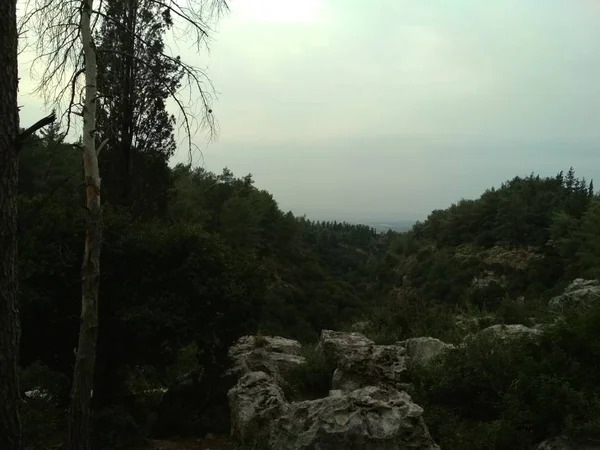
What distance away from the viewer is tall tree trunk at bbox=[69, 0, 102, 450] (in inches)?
221

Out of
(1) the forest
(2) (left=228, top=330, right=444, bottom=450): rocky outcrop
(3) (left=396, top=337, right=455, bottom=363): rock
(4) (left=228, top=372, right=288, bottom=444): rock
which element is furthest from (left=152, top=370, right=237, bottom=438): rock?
(3) (left=396, top=337, right=455, bottom=363): rock

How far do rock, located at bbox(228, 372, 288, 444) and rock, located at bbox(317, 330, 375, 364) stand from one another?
1.14 metres

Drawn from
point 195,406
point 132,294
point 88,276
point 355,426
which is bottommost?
point 195,406

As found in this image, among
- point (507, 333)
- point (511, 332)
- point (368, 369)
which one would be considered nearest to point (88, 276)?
point (368, 369)

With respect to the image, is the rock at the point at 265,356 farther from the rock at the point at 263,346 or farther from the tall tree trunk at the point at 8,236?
the tall tree trunk at the point at 8,236

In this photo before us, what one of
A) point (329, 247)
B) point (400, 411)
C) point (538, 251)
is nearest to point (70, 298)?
point (400, 411)

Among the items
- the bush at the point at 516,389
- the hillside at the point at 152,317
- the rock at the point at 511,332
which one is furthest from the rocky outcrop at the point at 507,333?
the hillside at the point at 152,317

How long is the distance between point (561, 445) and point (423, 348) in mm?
3385

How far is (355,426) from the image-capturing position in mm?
4461

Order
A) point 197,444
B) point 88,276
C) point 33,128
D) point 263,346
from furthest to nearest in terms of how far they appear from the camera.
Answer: point 263,346
point 197,444
point 88,276
point 33,128

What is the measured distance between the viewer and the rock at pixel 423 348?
25.8 ft

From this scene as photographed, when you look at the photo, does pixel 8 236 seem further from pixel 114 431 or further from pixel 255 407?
pixel 114 431

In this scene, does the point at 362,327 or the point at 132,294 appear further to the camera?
the point at 362,327

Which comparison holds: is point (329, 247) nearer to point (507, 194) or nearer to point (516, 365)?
point (507, 194)
